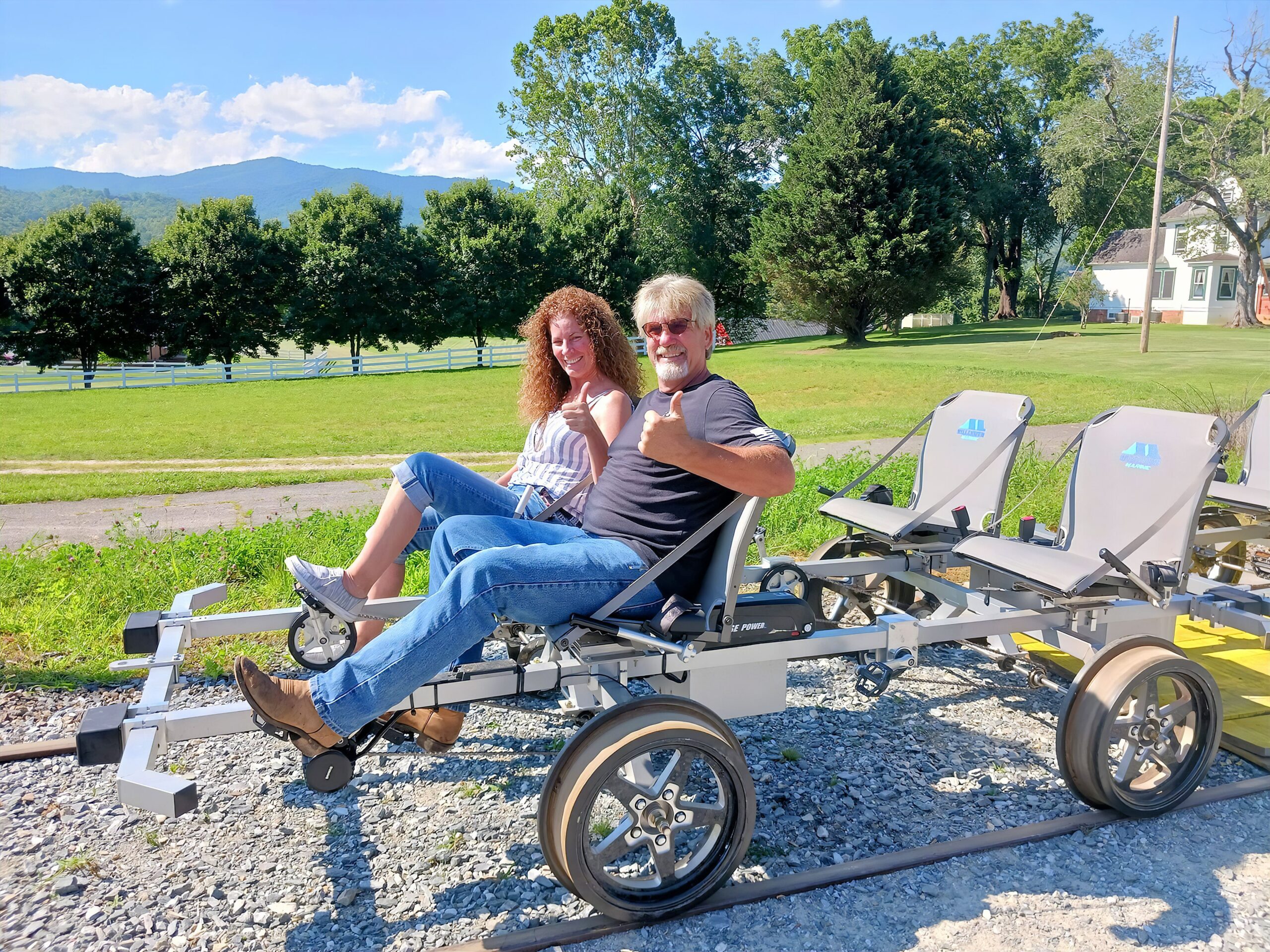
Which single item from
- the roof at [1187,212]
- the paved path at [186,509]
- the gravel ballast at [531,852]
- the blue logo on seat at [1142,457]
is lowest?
the paved path at [186,509]

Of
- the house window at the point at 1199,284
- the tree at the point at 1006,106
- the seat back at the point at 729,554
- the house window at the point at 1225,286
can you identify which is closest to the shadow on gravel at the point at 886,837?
the seat back at the point at 729,554

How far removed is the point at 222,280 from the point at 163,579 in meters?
34.0

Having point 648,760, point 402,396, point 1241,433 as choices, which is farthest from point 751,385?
point 648,760

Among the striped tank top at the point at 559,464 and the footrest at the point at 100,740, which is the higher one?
the striped tank top at the point at 559,464

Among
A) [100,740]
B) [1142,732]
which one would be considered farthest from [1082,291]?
[100,740]

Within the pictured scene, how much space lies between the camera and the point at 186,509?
383 inches

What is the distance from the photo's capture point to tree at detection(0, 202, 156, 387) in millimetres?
30328

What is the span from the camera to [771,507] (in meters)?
7.53

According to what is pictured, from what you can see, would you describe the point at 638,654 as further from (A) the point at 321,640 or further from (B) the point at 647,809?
(A) the point at 321,640

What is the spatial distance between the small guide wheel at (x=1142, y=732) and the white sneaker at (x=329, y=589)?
270 centimetres

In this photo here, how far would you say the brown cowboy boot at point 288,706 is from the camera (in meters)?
2.65

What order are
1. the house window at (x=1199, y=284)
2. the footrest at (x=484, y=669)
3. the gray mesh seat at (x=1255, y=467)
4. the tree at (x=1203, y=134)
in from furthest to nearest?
the house window at (x=1199, y=284)
the tree at (x=1203, y=134)
the gray mesh seat at (x=1255, y=467)
the footrest at (x=484, y=669)

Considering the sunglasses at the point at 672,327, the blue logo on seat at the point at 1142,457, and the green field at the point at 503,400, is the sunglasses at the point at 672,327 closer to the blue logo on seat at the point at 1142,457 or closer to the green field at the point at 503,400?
the blue logo on seat at the point at 1142,457

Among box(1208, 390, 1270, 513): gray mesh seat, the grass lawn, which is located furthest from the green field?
box(1208, 390, 1270, 513): gray mesh seat
